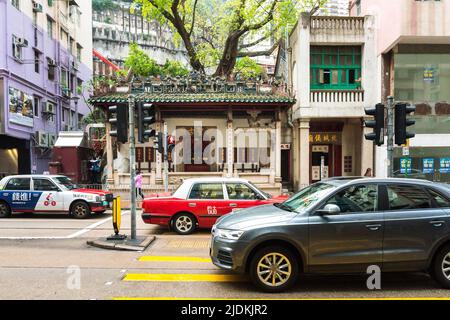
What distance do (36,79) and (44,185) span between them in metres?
13.0

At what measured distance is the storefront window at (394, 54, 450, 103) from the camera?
18.3 m

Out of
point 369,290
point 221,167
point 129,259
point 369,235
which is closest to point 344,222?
point 369,235

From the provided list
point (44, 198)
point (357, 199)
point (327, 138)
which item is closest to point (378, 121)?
point (357, 199)

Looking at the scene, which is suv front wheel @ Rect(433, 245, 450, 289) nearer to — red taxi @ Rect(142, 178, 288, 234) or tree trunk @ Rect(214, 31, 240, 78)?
red taxi @ Rect(142, 178, 288, 234)

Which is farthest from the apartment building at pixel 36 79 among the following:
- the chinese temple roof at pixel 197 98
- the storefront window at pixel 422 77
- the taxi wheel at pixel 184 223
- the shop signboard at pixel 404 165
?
the shop signboard at pixel 404 165

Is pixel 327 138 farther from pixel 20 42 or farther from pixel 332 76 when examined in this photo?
pixel 20 42

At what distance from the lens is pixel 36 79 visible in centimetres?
2348

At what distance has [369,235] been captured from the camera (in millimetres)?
5457

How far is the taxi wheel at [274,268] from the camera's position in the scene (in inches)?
214

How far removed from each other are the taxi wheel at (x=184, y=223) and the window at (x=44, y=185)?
217 inches

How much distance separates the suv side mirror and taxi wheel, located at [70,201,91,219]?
999cm

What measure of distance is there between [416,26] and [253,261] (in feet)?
52.3

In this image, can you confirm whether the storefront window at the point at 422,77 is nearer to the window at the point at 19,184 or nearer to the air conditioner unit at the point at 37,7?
the window at the point at 19,184

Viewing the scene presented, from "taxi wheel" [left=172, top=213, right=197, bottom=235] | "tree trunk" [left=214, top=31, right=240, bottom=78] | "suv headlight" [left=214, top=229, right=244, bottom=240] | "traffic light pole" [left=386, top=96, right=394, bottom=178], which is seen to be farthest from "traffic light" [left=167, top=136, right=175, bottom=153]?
"suv headlight" [left=214, top=229, right=244, bottom=240]
